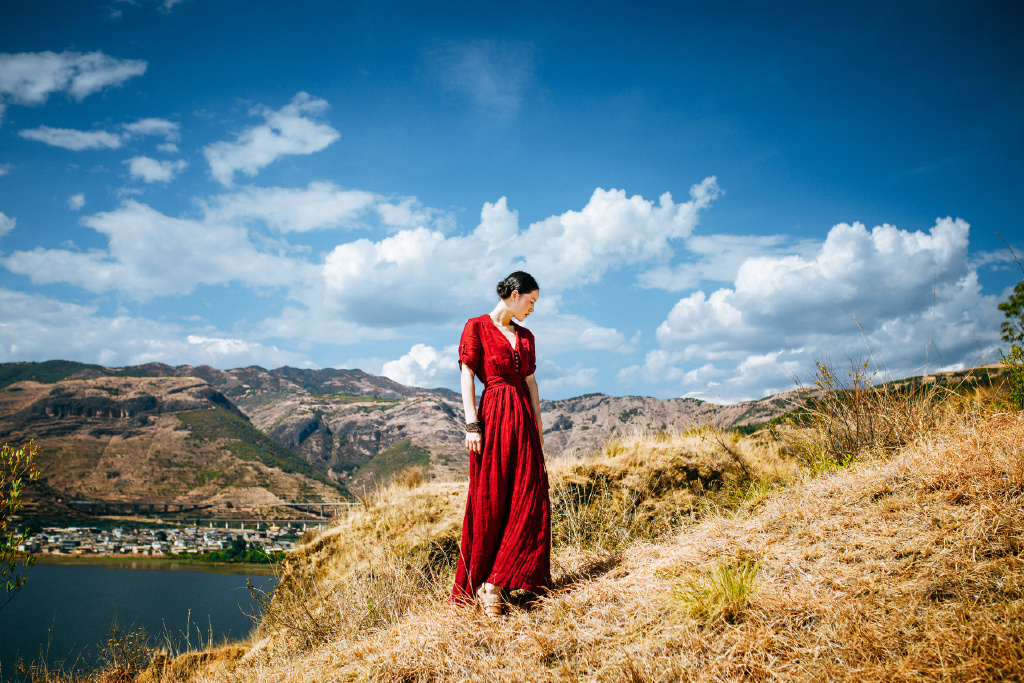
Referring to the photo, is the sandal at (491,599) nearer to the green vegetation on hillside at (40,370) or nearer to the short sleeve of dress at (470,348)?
the short sleeve of dress at (470,348)

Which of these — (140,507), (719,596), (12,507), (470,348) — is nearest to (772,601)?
(719,596)

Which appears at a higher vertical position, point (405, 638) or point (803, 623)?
point (803, 623)

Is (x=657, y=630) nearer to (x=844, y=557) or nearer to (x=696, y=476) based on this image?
(x=844, y=557)

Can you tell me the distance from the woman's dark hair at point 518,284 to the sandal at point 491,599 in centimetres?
228

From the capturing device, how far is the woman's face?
3.92 meters

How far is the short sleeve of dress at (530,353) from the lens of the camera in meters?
4.00

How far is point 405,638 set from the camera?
327 cm

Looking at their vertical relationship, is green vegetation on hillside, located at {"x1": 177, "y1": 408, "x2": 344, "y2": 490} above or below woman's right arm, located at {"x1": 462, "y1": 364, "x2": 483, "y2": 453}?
below

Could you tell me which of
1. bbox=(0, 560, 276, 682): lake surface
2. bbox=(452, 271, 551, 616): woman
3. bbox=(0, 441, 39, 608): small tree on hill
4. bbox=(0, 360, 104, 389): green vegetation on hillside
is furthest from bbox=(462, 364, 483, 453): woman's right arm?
bbox=(0, 360, 104, 389): green vegetation on hillside

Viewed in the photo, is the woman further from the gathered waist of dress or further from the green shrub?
the green shrub

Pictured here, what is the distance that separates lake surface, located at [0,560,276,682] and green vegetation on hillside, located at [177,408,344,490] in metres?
35.5

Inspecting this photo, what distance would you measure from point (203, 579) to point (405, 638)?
A: 53.6 metres

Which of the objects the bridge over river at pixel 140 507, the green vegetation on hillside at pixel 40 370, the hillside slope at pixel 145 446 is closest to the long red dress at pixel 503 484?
the bridge over river at pixel 140 507

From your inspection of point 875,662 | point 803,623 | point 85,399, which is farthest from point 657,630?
point 85,399
